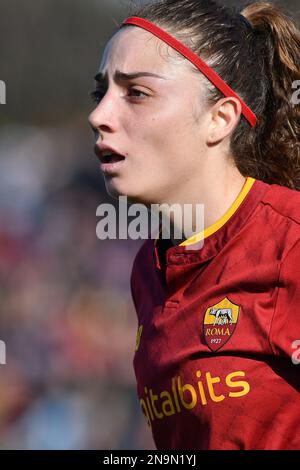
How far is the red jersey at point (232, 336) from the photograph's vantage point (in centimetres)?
211

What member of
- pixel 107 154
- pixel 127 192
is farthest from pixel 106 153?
pixel 127 192

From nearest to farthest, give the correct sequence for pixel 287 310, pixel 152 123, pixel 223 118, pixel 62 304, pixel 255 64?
1. pixel 287 310
2. pixel 152 123
3. pixel 223 118
4. pixel 255 64
5. pixel 62 304

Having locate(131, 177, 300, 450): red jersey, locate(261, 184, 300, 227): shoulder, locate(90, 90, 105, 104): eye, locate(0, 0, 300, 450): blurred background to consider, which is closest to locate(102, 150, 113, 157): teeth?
locate(90, 90, 105, 104): eye

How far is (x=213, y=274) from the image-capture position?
2309mm

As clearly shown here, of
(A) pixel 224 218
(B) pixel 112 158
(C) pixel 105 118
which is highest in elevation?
(C) pixel 105 118

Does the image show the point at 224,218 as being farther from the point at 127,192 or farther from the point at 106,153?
the point at 106,153

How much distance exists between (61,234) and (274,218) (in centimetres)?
351

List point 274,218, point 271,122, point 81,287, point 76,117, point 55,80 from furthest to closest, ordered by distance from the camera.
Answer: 1. point 55,80
2. point 76,117
3. point 81,287
4. point 271,122
5. point 274,218

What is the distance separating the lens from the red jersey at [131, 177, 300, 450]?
2.11 m

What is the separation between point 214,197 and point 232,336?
0.45 m

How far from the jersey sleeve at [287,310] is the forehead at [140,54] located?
67cm

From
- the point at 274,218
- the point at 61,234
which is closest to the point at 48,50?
the point at 61,234

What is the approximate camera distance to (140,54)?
2402mm

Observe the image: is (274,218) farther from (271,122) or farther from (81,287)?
(81,287)
